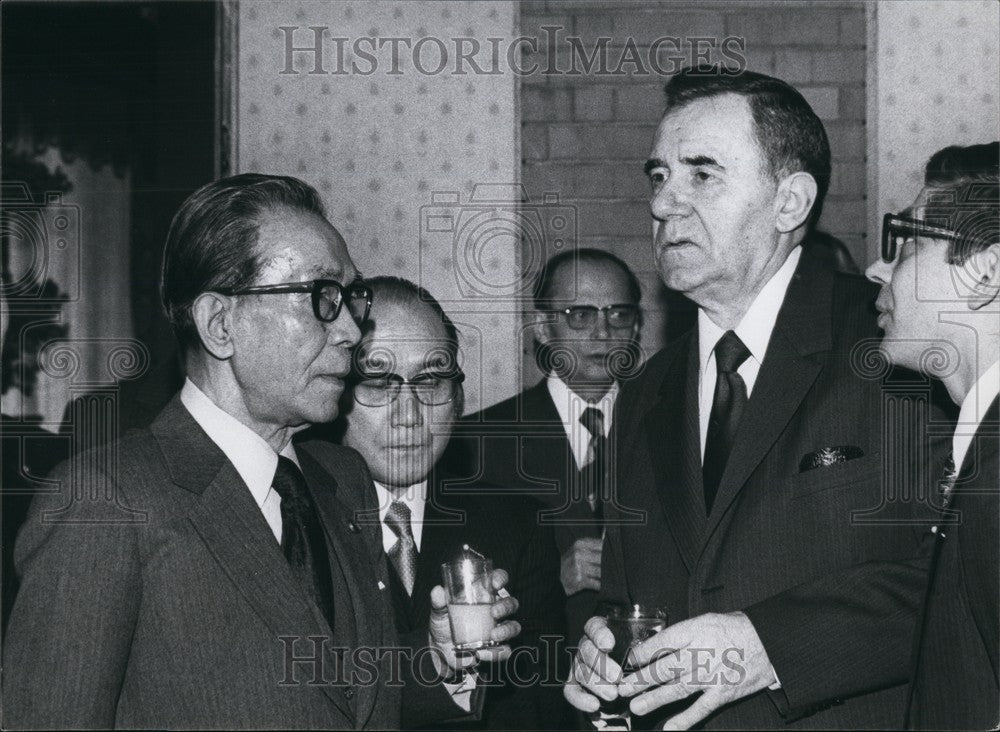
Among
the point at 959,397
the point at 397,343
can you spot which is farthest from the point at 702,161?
the point at 397,343

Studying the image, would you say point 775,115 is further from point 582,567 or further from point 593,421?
point 582,567

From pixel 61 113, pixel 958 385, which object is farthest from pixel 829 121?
pixel 61 113

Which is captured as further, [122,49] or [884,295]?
[122,49]

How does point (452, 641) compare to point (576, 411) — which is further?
point (576, 411)

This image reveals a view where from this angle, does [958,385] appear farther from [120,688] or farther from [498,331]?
[498,331]

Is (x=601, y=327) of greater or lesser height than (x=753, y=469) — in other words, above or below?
above

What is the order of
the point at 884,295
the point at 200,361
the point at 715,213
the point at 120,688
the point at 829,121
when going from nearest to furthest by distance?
the point at 120,688 → the point at 200,361 → the point at 884,295 → the point at 715,213 → the point at 829,121

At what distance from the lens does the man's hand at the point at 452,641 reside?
1.86 m

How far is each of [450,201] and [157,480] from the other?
2.01 m

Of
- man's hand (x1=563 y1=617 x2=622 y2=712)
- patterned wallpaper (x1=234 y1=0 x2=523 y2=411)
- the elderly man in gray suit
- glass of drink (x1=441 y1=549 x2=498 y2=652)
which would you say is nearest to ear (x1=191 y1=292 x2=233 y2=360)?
the elderly man in gray suit

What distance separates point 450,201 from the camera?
3463mm

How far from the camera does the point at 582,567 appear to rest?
2.79 metres

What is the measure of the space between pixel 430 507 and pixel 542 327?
111cm

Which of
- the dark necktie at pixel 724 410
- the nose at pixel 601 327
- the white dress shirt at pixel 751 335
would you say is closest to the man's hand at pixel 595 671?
the dark necktie at pixel 724 410
